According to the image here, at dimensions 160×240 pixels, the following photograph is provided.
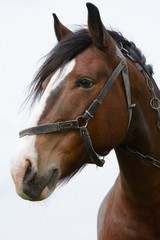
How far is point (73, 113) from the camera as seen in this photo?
515cm

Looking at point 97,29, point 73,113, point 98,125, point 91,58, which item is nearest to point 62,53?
point 91,58

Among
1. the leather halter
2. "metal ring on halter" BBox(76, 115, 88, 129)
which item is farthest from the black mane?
"metal ring on halter" BBox(76, 115, 88, 129)

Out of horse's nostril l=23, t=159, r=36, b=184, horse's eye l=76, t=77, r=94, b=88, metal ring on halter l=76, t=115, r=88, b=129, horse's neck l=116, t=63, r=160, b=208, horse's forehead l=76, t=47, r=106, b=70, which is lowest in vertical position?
horse's neck l=116, t=63, r=160, b=208

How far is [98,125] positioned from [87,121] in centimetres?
13

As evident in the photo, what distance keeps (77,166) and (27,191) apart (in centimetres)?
Result: 69

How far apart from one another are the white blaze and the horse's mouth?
12 centimetres

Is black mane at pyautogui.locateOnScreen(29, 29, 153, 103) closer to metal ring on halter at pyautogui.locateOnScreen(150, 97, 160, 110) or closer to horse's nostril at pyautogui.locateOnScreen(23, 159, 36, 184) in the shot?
metal ring on halter at pyautogui.locateOnScreen(150, 97, 160, 110)

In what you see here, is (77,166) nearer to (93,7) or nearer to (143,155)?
(143,155)

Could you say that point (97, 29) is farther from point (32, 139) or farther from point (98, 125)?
point (32, 139)

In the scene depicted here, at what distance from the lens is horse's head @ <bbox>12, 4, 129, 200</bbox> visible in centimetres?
480

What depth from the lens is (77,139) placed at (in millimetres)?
5137

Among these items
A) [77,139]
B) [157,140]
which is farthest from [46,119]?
[157,140]

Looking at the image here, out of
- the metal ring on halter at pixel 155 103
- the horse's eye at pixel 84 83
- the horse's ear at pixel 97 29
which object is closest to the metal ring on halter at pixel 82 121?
the horse's eye at pixel 84 83

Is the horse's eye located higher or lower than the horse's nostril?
higher
